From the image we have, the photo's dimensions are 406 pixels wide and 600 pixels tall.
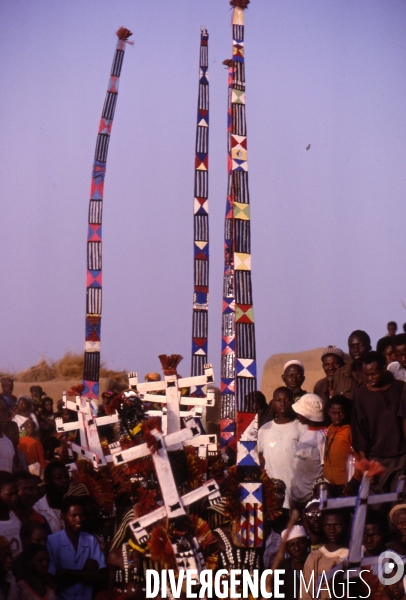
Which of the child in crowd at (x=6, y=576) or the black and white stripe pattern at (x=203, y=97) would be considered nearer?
the child in crowd at (x=6, y=576)

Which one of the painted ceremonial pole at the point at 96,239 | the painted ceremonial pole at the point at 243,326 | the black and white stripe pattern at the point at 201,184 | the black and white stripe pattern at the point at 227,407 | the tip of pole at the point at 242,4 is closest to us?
the painted ceremonial pole at the point at 243,326

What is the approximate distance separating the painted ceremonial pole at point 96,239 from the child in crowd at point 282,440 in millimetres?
3976

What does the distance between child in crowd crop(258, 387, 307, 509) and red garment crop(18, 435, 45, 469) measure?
296 cm

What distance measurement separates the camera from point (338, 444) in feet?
27.7

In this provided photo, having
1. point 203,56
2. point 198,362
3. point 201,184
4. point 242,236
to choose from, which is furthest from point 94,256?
point 242,236

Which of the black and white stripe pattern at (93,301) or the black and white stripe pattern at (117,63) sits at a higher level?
the black and white stripe pattern at (117,63)

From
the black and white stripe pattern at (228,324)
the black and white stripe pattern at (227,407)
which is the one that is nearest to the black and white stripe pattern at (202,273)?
the black and white stripe pattern at (228,324)

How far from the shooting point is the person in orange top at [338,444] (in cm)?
838

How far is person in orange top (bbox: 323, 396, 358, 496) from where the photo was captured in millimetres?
8375

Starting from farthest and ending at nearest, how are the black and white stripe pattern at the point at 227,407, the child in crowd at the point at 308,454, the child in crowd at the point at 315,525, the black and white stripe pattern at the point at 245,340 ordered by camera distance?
1. the black and white stripe pattern at the point at 227,407
2. the child in crowd at the point at 308,454
3. the black and white stripe pattern at the point at 245,340
4. the child in crowd at the point at 315,525

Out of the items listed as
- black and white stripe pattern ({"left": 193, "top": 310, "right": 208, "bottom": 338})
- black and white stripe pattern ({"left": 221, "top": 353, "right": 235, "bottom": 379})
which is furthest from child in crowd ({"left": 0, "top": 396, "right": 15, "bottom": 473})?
black and white stripe pattern ({"left": 221, "top": 353, "right": 235, "bottom": 379})

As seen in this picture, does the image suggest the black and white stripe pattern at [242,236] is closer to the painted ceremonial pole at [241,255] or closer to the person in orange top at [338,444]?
the painted ceremonial pole at [241,255]

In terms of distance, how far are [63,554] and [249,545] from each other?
1393 millimetres

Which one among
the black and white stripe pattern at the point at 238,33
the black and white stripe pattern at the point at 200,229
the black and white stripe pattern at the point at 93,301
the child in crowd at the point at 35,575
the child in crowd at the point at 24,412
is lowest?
the child in crowd at the point at 35,575
